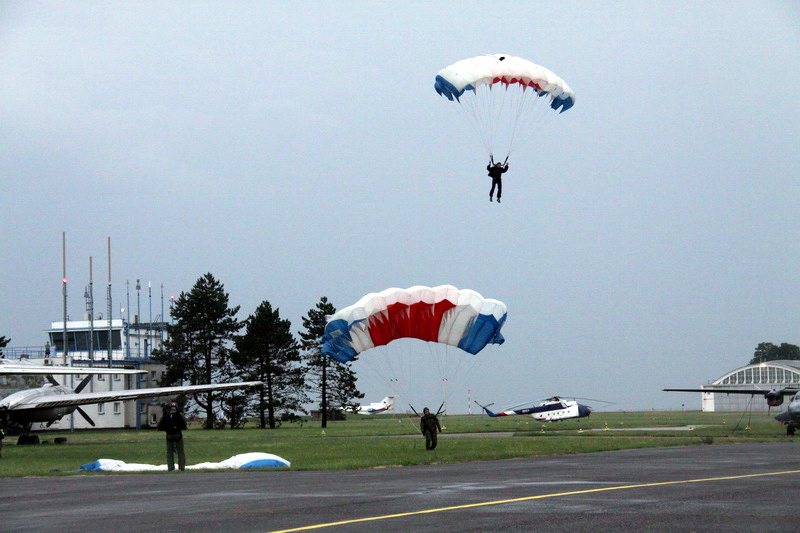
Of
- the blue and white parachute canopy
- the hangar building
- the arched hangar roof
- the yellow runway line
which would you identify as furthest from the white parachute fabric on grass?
the arched hangar roof

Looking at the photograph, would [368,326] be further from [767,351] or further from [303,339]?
[767,351]

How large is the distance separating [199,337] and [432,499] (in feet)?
225

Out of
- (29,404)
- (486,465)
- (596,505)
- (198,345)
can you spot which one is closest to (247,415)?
(198,345)

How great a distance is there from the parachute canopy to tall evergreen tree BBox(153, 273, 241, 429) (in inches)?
2045

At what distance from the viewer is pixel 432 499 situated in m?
14.1

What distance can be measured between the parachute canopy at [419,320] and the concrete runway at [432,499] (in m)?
7.28

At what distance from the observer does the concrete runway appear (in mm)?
11258

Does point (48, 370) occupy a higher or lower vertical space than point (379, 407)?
higher

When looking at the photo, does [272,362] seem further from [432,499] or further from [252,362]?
[432,499]

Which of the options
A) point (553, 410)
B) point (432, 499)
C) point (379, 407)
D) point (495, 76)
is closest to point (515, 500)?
point (432, 499)

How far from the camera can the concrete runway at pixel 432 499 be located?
1126cm

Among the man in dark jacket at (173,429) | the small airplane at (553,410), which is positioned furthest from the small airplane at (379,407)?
the man in dark jacket at (173,429)

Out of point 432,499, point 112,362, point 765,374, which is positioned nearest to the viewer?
point 432,499

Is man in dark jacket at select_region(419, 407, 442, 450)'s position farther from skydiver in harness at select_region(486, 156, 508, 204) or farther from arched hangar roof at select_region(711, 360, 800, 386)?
arched hangar roof at select_region(711, 360, 800, 386)
